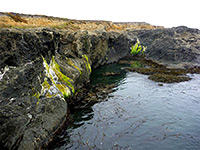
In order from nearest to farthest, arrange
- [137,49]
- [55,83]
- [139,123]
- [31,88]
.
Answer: [31,88] → [139,123] → [55,83] → [137,49]

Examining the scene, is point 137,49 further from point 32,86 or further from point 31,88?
point 31,88

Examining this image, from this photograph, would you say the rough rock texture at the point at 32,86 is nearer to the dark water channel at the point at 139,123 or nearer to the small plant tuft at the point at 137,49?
Result: the dark water channel at the point at 139,123

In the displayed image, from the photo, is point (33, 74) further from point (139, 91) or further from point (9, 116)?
point (139, 91)

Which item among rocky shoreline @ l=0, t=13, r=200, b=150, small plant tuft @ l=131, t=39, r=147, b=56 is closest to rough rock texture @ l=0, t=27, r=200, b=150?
rocky shoreline @ l=0, t=13, r=200, b=150

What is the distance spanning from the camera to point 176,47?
5631 centimetres

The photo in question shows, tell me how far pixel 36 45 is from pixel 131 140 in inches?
503

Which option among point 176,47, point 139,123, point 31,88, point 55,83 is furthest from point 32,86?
point 176,47

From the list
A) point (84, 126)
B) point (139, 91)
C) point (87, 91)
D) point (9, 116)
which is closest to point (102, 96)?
point (87, 91)

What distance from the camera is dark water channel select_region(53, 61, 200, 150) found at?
12.4 meters

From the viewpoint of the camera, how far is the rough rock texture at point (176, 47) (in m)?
51.4

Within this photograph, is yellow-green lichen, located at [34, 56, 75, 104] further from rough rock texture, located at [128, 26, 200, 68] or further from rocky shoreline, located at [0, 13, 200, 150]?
rough rock texture, located at [128, 26, 200, 68]

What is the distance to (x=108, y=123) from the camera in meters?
15.6

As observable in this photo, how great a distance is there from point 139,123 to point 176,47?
50.0 meters

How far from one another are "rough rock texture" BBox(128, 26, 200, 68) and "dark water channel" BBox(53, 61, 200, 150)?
3000 cm
